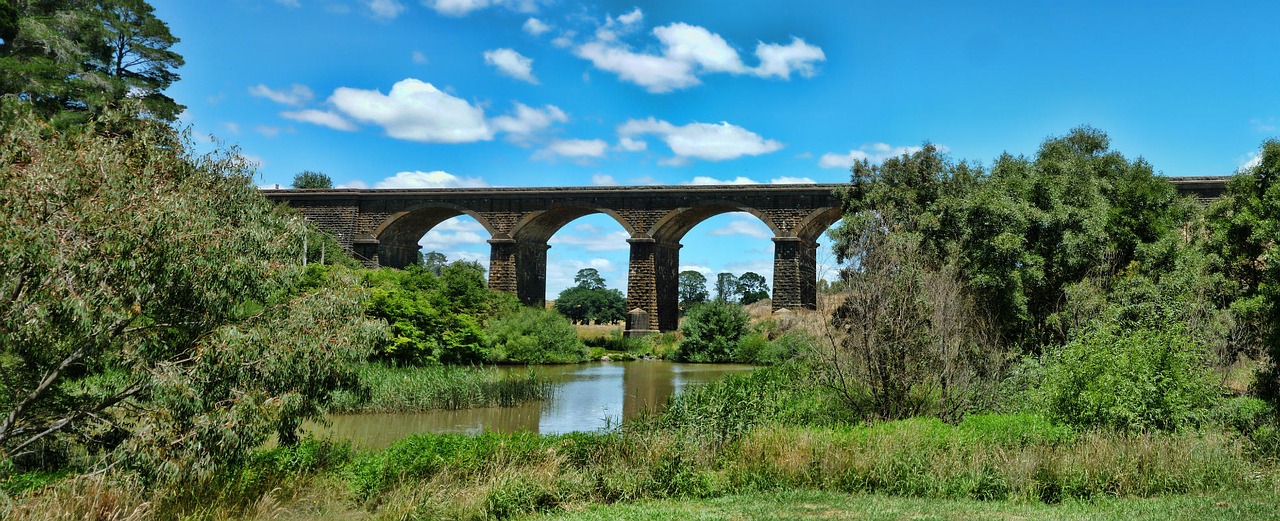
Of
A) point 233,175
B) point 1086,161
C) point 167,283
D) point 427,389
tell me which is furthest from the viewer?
point 1086,161

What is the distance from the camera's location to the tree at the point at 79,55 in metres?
21.0

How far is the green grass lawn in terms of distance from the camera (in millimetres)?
7359

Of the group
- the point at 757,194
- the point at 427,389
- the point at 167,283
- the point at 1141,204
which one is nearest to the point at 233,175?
the point at 167,283

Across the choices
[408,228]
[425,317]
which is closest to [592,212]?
[408,228]

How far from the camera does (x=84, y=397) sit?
7172 mm

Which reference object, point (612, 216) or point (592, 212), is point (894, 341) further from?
point (592, 212)

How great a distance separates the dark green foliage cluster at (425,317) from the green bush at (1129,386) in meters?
14.8

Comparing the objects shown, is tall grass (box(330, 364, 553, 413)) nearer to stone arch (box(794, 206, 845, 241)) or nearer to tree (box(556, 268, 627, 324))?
stone arch (box(794, 206, 845, 241))

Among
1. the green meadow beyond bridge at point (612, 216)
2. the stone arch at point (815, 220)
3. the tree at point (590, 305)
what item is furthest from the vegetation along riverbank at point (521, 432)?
the tree at point (590, 305)

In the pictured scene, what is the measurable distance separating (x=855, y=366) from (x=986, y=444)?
2912 millimetres

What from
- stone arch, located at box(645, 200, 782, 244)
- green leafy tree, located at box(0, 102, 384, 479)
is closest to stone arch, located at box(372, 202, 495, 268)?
stone arch, located at box(645, 200, 782, 244)

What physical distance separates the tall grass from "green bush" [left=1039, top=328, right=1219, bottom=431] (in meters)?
10.9

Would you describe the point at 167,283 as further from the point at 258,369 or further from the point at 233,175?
the point at 233,175

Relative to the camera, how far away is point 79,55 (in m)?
23.7
